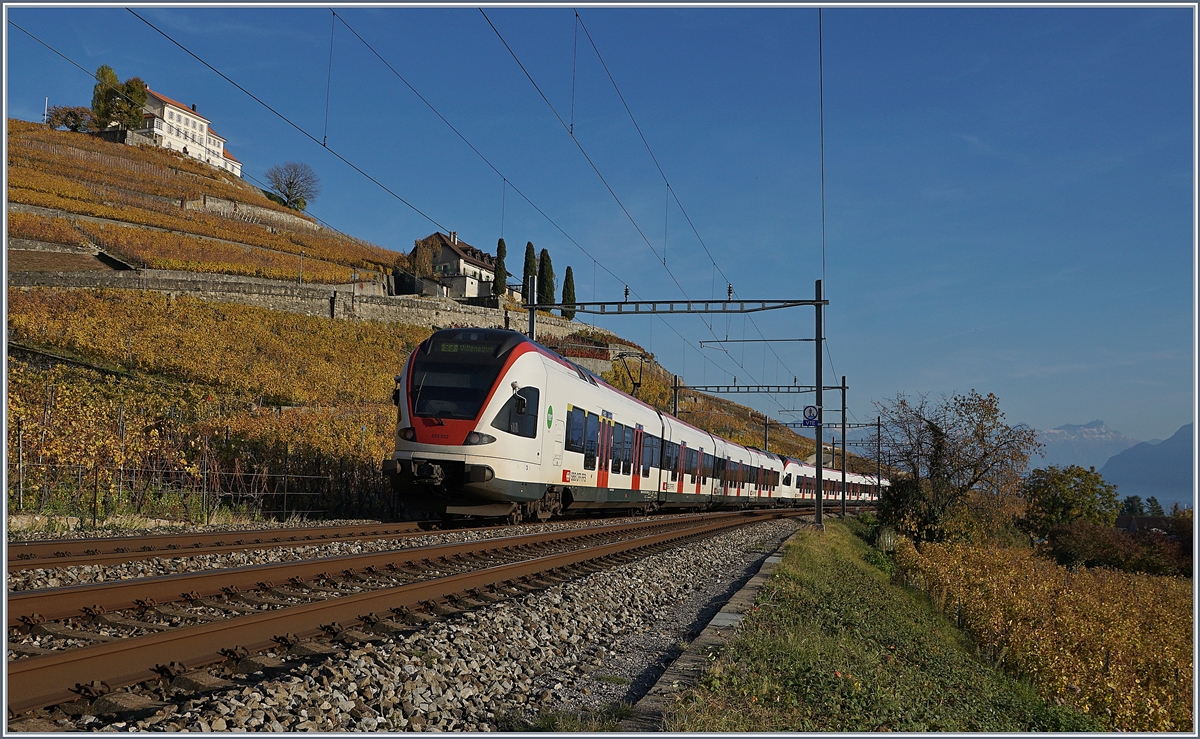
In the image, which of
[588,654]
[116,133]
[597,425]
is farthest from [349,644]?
[116,133]

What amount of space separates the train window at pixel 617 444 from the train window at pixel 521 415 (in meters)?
5.38

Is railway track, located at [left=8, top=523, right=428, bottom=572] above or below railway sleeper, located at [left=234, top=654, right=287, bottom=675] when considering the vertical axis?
above

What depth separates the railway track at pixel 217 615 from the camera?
452 cm

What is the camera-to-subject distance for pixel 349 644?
5914 millimetres

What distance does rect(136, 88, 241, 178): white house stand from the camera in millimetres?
Answer: 120062

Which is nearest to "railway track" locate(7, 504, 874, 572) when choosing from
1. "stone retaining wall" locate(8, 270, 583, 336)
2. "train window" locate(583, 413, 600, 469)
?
"train window" locate(583, 413, 600, 469)

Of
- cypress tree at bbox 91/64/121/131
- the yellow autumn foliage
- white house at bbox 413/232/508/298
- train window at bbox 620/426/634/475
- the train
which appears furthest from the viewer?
cypress tree at bbox 91/64/121/131

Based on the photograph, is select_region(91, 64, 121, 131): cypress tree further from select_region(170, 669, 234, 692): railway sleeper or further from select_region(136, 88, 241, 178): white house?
select_region(170, 669, 234, 692): railway sleeper

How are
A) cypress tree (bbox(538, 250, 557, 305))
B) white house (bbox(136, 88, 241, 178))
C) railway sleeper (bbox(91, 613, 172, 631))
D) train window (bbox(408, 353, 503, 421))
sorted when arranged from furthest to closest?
1. white house (bbox(136, 88, 241, 178))
2. cypress tree (bbox(538, 250, 557, 305))
3. train window (bbox(408, 353, 503, 421))
4. railway sleeper (bbox(91, 613, 172, 631))

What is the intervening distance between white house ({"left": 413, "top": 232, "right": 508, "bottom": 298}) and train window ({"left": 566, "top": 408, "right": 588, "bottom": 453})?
73.4 m

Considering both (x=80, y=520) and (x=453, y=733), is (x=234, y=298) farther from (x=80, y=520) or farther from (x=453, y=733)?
(x=453, y=733)

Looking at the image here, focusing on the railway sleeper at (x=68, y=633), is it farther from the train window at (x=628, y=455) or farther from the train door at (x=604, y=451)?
the train window at (x=628, y=455)

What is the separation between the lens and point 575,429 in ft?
59.0

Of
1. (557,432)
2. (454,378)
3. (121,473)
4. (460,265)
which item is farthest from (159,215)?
(454,378)
